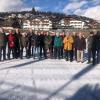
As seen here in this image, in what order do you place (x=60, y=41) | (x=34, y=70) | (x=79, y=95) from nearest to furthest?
(x=79, y=95) → (x=34, y=70) → (x=60, y=41)

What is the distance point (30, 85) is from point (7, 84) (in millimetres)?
690

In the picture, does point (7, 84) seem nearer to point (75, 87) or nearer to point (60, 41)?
point (75, 87)

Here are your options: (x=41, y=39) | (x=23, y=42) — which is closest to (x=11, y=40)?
(x=23, y=42)

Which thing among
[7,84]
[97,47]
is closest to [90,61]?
[97,47]

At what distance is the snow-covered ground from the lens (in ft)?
28.8

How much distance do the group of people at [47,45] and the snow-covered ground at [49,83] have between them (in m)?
1.96

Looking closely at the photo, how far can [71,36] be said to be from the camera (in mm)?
17344

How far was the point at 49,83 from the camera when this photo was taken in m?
10.7

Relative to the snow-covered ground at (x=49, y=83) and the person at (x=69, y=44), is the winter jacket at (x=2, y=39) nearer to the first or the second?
the snow-covered ground at (x=49, y=83)

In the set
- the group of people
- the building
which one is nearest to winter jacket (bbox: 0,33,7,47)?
the group of people

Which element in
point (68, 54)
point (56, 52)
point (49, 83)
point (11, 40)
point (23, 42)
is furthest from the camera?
point (56, 52)

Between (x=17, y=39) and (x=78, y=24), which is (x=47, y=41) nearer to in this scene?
(x=17, y=39)

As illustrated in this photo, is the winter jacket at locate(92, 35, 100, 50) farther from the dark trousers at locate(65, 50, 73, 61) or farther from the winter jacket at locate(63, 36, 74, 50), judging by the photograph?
the dark trousers at locate(65, 50, 73, 61)

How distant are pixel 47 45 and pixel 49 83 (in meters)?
7.75
